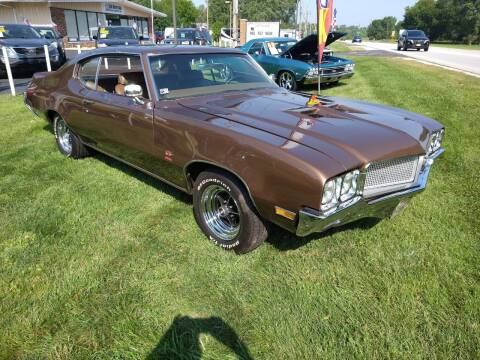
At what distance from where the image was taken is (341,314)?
2.44m

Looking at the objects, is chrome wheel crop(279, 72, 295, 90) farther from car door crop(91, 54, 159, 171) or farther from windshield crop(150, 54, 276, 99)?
car door crop(91, 54, 159, 171)

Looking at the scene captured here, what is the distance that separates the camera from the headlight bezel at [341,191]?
7.80 ft

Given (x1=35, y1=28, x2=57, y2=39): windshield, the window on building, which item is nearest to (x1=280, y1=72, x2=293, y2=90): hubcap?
(x1=35, y1=28, x2=57, y2=39): windshield

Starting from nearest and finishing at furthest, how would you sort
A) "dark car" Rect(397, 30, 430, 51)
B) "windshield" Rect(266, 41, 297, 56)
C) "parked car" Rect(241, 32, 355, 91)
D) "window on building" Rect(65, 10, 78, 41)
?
"parked car" Rect(241, 32, 355, 91) < "windshield" Rect(266, 41, 297, 56) < "dark car" Rect(397, 30, 430, 51) < "window on building" Rect(65, 10, 78, 41)

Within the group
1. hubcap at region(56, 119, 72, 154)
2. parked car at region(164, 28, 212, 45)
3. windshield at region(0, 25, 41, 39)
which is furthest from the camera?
parked car at region(164, 28, 212, 45)

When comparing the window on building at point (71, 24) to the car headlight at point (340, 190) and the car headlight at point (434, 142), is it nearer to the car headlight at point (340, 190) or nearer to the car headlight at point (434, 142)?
the car headlight at point (434, 142)

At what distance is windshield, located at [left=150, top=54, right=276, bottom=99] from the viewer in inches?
140

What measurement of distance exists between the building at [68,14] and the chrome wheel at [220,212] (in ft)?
89.2

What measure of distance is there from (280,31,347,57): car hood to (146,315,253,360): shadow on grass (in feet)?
29.1

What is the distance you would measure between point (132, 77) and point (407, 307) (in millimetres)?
3132

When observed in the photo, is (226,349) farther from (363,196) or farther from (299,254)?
(363,196)

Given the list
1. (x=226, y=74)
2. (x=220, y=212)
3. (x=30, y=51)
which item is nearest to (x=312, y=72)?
(x=226, y=74)

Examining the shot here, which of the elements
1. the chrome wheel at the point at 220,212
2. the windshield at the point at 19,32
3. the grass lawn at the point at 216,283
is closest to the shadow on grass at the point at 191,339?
the grass lawn at the point at 216,283

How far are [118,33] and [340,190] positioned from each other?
53.8 feet
